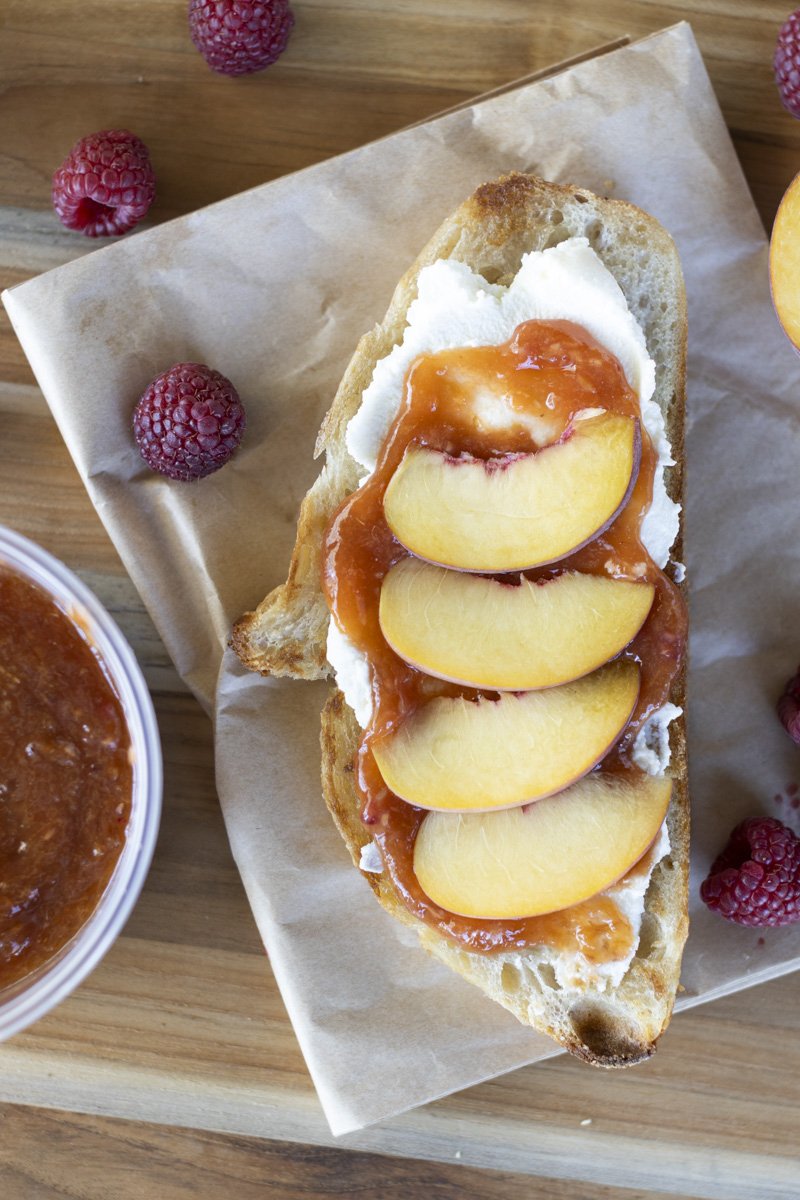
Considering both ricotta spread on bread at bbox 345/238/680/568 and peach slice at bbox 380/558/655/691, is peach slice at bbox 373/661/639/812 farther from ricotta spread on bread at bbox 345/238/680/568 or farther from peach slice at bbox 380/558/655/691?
ricotta spread on bread at bbox 345/238/680/568

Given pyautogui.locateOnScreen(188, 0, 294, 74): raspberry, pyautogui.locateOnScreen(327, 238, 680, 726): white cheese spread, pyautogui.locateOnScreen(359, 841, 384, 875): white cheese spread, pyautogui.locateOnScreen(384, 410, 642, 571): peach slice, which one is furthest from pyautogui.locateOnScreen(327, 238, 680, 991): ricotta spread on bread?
pyautogui.locateOnScreen(188, 0, 294, 74): raspberry

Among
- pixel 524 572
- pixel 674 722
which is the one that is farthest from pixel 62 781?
pixel 674 722

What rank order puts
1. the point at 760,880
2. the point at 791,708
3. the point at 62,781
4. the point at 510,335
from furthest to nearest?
the point at 791,708, the point at 760,880, the point at 62,781, the point at 510,335

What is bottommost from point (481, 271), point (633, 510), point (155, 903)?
point (155, 903)

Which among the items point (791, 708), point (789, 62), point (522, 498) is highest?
point (789, 62)

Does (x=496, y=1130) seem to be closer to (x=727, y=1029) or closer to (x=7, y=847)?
(x=727, y=1029)

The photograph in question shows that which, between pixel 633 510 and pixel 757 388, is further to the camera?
pixel 757 388

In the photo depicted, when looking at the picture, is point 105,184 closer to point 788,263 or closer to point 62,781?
point 62,781

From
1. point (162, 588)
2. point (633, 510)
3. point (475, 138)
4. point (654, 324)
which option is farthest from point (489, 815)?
point (475, 138)
